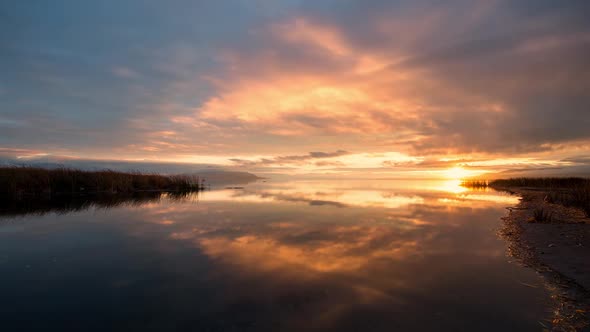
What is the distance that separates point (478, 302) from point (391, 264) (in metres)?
2.57

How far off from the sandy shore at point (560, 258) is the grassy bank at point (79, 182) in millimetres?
34393

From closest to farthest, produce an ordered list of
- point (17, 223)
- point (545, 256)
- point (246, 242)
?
point (545, 256) → point (246, 242) → point (17, 223)

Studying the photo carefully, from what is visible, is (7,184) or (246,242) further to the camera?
(7,184)

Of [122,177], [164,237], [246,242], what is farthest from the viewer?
[122,177]

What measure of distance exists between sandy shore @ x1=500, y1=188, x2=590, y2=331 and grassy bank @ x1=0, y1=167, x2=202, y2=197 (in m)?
34.4

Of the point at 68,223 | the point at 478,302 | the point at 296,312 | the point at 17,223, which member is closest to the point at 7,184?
the point at 17,223

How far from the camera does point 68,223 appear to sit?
14.0m

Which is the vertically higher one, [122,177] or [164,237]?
[122,177]

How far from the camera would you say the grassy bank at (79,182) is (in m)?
25.1

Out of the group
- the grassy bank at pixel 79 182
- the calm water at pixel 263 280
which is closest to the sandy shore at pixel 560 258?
the calm water at pixel 263 280

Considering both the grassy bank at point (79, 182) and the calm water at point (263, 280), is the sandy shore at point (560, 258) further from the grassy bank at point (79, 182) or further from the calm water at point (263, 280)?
the grassy bank at point (79, 182)

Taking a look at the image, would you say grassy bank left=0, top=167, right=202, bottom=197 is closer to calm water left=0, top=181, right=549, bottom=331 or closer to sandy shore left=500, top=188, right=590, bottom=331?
calm water left=0, top=181, right=549, bottom=331

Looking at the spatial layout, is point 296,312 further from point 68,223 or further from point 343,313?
point 68,223

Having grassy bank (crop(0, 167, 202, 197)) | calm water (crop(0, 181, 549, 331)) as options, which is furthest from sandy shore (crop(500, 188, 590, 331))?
grassy bank (crop(0, 167, 202, 197))
